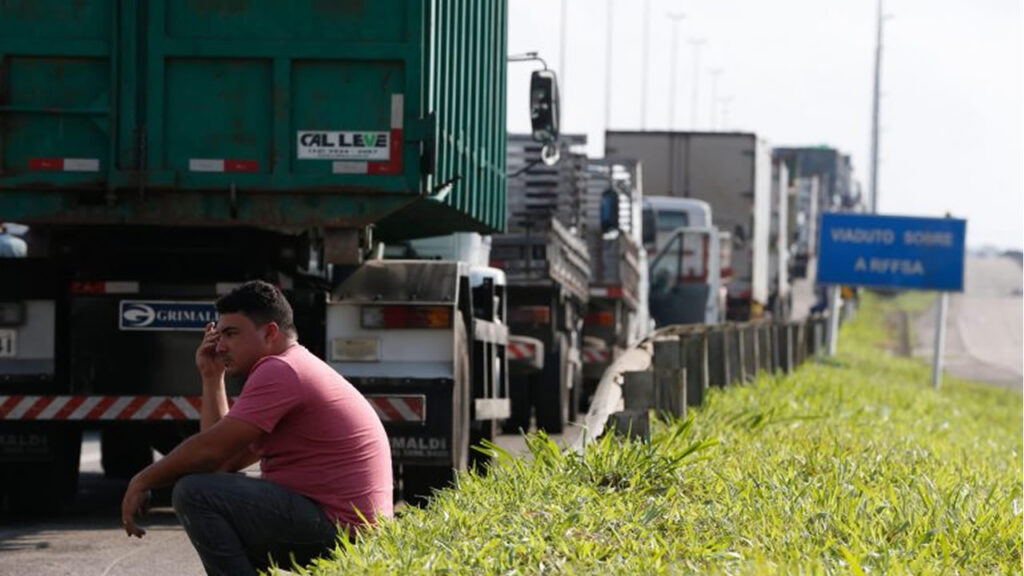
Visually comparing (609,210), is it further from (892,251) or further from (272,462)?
(892,251)

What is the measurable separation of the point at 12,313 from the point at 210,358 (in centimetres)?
445

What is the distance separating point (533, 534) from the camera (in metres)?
7.29

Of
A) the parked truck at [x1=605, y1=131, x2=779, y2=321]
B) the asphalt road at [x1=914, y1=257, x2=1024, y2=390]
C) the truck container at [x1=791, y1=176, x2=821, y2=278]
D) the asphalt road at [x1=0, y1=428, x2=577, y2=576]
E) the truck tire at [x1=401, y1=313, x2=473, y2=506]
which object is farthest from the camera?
the truck container at [x1=791, y1=176, x2=821, y2=278]

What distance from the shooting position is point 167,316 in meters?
12.0

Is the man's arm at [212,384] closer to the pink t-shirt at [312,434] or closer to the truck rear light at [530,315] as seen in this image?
the pink t-shirt at [312,434]

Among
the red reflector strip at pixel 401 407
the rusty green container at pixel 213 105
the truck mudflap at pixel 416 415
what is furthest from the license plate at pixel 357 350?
the rusty green container at pixel 213 105

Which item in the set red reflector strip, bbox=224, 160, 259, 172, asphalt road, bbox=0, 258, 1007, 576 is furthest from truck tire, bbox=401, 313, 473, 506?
red reflector strip, bbox=224, 160, 259, 172

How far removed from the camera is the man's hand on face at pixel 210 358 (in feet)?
25.9

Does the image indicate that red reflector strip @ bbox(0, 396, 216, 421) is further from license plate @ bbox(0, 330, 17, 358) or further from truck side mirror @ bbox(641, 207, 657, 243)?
truck side mirror @ bbox(641, 207, 657, 243)

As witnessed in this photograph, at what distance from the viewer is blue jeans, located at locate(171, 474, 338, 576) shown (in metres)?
7.28

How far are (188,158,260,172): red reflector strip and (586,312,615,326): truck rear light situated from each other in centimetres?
1295

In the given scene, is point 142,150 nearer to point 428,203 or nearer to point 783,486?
point 428,203

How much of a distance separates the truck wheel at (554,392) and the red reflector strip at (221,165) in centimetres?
854

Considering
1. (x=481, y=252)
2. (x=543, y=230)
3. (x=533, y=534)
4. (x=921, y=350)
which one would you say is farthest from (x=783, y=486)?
(x=921, y=350)
